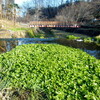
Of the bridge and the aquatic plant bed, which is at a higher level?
Answer: the bridge

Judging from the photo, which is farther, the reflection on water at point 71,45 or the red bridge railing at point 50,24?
the red bridge railing at point 50,24

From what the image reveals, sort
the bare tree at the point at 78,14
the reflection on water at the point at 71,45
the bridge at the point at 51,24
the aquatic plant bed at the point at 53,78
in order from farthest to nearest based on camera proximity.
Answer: the bare tree at the point at 78,14, the bridge at the point at 51,24, the reflection on water at the point at 71,45, the aquatic plant bed at the point at 53,78

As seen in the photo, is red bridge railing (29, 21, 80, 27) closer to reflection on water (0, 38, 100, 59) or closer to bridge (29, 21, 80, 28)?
bridge (29, 21, 80, 28)

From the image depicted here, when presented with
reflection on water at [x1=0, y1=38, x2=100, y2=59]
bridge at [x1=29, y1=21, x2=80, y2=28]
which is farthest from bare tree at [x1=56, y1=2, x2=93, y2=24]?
reflection on water at [x1=0, y1=38, x2=100, y2=59]

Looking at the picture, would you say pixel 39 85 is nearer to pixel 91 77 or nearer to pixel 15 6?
pixel 91 77

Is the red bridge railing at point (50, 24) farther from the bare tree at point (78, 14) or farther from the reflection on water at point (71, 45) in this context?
the reflection on water at point (71, 45)

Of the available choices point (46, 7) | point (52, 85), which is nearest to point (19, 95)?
point (52, 85)

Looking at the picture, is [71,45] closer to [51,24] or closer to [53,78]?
[53,78]

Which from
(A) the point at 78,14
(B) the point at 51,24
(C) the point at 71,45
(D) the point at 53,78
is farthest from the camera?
(A) the point at 78,14

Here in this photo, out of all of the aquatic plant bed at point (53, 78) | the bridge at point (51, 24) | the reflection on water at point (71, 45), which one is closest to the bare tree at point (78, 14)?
the bridge at point (51, 24)

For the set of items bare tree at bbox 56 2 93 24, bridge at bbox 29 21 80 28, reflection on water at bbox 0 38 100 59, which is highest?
bare tree at bbox 56 2 93 24

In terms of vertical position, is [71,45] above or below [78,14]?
below

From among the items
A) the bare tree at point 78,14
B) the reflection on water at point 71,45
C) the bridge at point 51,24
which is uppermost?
the bare tree at point 78,14

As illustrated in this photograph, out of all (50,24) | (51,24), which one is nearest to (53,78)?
(50,24)
